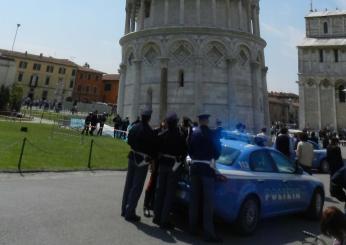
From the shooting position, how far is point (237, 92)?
2714 centimetres

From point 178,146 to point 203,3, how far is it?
24757 mm

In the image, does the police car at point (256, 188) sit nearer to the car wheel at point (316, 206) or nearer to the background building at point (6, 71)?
the car wheel at point (316, 206)

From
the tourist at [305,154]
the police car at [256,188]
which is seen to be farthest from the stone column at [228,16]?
the police car at [256,188]

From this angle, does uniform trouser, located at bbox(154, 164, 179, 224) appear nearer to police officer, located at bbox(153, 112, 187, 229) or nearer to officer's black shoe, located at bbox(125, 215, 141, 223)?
police officer, located at bbox(153, 112, 187, 229)

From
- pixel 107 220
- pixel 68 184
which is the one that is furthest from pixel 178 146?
pixel 68 184

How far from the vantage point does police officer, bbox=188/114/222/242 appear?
553 centimetres

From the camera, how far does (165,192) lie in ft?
20.4

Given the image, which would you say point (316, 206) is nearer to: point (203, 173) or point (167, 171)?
point (203, 173)

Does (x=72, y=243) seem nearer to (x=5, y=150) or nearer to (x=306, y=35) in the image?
(x=5, y=150)

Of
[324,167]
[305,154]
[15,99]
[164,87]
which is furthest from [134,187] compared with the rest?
[15,99]

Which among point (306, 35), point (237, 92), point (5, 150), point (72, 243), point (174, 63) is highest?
point (306, 35)

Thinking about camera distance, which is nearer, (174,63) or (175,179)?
(175,179)

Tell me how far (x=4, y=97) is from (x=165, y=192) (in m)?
34.6

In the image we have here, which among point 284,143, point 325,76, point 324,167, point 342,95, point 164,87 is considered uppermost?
point 325,76
